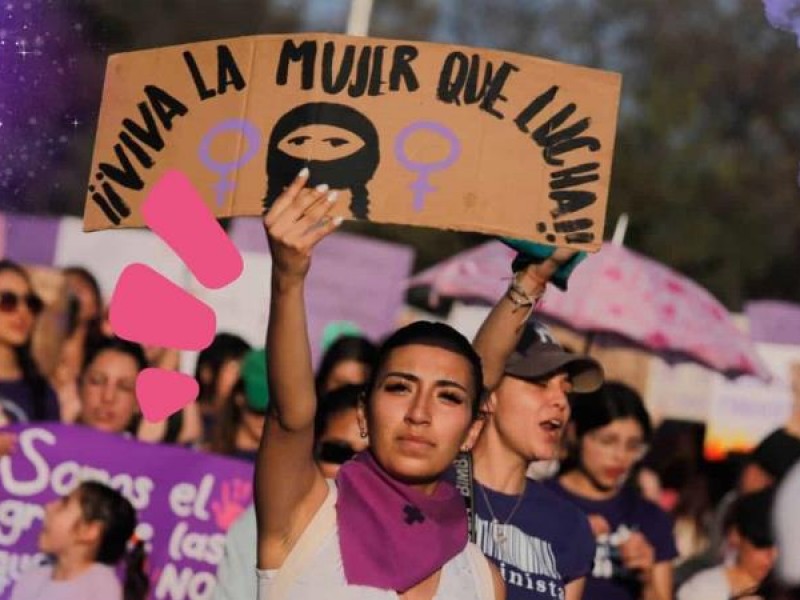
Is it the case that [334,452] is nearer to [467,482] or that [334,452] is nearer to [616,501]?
[467,482]

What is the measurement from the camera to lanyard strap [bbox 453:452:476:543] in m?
4.99

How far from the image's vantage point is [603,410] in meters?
7.71

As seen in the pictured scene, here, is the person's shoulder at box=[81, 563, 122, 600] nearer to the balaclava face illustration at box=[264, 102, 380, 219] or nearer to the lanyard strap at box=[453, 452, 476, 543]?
the lanyard strap at box=[453, 452, 476, 543]

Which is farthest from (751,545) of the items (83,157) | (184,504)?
(83,157)

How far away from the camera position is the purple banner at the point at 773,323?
1230 cm

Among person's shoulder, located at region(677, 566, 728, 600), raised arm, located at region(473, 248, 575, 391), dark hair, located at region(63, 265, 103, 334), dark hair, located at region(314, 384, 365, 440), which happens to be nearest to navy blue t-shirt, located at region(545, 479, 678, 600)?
person's shoulder, located at region(677, 566, 728, 600)

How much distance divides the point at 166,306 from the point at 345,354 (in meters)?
3.13

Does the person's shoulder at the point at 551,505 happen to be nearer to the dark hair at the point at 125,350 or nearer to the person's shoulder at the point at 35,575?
the person's shoulder at the point at 35,575

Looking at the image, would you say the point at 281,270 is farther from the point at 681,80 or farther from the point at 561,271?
the point at 681,80

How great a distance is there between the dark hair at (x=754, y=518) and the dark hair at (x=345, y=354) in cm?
139

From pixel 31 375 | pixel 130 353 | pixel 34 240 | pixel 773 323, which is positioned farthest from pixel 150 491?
pixel 773 323

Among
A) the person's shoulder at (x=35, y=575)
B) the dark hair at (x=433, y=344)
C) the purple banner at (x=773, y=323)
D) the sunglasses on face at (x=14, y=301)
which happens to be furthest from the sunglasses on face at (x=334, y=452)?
the purple banner at (x=773, y=323)

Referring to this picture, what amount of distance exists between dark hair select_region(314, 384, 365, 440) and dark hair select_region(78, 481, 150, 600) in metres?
0.99

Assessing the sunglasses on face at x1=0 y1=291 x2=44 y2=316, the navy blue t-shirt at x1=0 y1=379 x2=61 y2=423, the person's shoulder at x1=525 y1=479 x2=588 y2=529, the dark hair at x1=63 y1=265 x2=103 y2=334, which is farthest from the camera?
the dark hair at x1=63 y1=265 x2=103 y2=334
